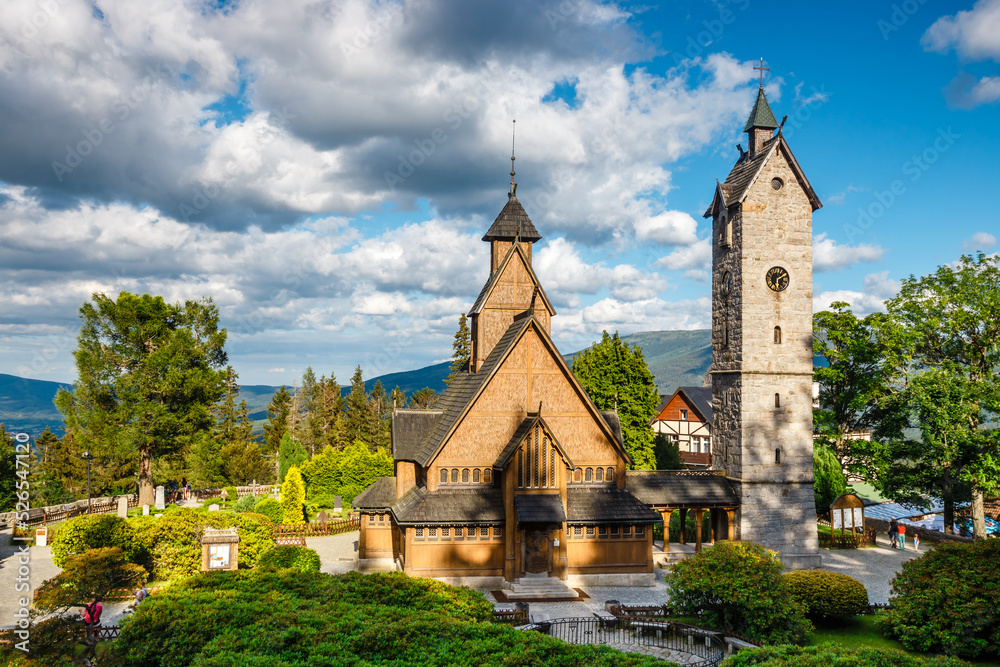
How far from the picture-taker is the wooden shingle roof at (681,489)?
28672 millimetres

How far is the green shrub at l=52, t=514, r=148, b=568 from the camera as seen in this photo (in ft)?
82.8

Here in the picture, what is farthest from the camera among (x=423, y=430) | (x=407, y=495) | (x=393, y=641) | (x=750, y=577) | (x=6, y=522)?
(x=6, y=522)

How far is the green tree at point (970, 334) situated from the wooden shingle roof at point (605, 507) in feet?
53.7

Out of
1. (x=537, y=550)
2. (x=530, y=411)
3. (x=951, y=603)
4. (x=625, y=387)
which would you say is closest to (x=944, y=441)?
(x=951, y=603)

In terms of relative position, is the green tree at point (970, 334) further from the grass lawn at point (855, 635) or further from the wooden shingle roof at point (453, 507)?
the wooden shingle roof at point (453, 507)

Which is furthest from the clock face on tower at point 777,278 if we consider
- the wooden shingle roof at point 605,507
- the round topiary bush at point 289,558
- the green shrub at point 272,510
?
the green shrub at point 272,510

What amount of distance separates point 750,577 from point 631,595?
7.31 m

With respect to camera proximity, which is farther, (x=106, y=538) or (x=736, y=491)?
(x=736, y=491)

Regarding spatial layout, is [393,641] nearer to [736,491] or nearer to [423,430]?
[423,430]

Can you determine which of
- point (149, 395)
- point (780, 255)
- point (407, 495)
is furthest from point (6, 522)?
point (780, 255)

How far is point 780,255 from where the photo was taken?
1169 inches

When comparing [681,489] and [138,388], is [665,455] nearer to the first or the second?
[681,489]

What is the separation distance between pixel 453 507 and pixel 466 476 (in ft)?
4.84

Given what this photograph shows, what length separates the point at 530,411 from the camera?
26984 millimetres
